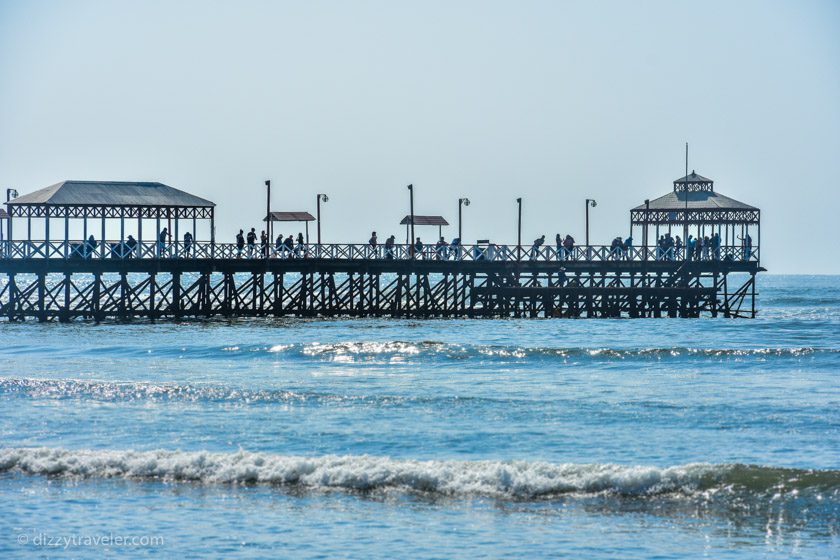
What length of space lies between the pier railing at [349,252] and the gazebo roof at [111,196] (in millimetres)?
1438

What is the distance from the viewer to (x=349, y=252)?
46500 millimetres

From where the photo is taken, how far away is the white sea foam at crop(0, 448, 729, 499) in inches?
622

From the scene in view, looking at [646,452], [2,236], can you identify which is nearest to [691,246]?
[2,236]

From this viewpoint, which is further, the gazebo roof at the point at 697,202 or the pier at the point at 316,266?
the gazebo roof at the point at 697,202

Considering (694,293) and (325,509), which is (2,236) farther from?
(325,509)

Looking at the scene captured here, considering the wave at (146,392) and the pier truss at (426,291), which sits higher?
the pier truss at (426,291)

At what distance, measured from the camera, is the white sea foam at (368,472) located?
Result: 15797mm

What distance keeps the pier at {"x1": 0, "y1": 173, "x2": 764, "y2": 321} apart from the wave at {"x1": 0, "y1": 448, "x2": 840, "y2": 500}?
25660 mm

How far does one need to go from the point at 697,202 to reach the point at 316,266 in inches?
636

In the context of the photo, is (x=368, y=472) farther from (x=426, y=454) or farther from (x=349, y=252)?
(x=349, y=252)

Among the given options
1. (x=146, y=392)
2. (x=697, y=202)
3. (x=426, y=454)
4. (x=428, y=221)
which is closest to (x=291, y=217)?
(x=428, y=221)

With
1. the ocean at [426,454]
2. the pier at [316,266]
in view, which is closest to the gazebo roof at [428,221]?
the pier at [316,266]

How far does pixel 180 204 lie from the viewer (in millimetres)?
44594

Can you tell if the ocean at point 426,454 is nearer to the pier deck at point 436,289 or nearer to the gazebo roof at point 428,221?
the pier deck at point 436,289
